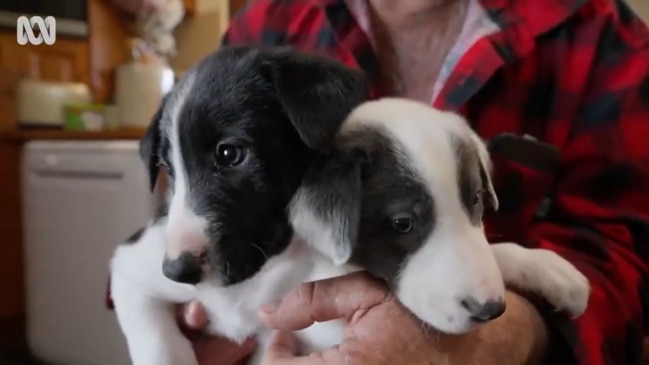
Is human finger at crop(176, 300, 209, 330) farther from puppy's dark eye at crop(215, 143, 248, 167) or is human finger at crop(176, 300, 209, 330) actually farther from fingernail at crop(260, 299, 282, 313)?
puppy's dark eye at crop(215, 143, 248, 167)

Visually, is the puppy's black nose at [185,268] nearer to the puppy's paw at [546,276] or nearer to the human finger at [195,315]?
the human finger at [195,315]

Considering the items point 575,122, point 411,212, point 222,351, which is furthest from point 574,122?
point 222,351

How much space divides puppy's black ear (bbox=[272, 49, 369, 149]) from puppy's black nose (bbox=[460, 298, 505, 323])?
0.23 meters

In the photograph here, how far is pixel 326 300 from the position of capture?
0.86 meters

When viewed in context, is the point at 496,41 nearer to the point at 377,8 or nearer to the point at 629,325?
the point at 377,8

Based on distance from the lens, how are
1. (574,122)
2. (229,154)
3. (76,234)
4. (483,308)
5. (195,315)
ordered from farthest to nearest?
(76,234) < (574,122) < (195,315) < (229,154) < (483,308)

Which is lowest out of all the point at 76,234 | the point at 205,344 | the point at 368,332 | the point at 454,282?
the point at 76,234

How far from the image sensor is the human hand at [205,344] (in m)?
0.95

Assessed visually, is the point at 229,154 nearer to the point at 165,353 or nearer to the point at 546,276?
the point at 165,353

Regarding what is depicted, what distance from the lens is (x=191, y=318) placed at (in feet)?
3.11

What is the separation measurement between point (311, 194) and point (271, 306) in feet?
0.54

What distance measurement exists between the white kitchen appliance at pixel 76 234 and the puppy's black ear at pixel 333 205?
1777 millimetres

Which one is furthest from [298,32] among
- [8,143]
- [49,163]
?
[8,143]

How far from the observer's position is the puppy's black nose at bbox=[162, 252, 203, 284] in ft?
2.45
